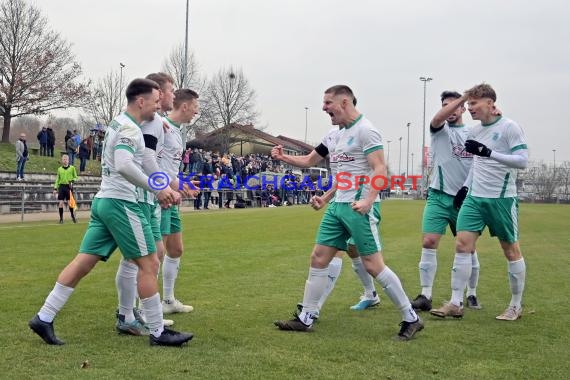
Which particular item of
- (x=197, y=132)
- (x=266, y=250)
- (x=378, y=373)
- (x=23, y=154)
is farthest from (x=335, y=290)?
(x=197, y=132)

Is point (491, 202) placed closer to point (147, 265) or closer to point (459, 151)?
point (459, 151)

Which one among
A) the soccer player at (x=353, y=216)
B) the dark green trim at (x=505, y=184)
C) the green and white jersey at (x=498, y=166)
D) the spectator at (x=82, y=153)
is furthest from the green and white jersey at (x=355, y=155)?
the spectator at (x=82, y=153)

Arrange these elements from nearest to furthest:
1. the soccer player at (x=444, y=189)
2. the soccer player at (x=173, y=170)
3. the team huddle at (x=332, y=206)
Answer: the team huddle at (x=332, y=206)
the soccer player at (x=173, y=170)
the soccer player at (x=444, y=189)

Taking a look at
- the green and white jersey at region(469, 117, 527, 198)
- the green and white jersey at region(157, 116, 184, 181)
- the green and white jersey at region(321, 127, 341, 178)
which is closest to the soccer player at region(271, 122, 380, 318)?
the green and white jersey at region(321, 127, 341, 178)

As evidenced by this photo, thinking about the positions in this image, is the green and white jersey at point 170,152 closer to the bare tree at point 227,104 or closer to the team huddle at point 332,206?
the team huddle at point 332,206

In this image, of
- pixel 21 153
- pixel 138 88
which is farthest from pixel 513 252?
pixel 21 153

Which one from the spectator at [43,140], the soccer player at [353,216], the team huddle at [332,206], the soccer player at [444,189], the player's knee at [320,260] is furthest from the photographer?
the spectator at [43,140]

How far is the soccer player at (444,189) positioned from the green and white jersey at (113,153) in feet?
11.9

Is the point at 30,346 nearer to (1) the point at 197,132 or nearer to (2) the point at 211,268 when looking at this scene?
(2) the point at 211,268

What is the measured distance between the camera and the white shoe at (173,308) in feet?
21.1

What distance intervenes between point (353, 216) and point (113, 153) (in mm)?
2249

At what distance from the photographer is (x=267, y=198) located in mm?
39250

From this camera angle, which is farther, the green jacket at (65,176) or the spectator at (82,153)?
the spectator at (82,153)

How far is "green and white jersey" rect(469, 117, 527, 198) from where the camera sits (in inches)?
254
